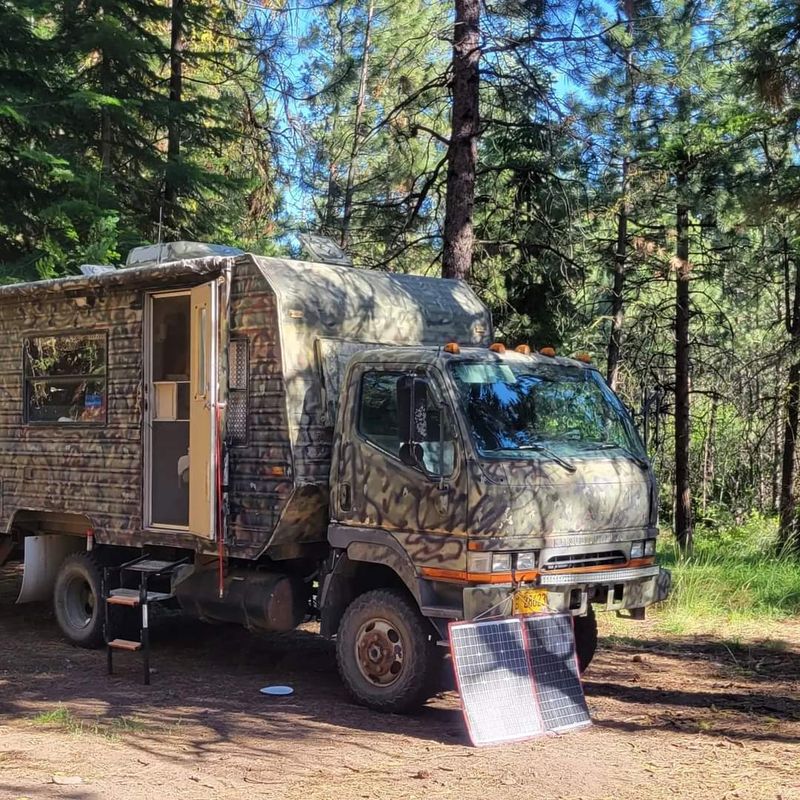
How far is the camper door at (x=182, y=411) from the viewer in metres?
8.12

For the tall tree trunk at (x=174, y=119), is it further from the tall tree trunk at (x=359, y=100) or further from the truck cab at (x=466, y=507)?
the truck cab at (x=466, y=507)

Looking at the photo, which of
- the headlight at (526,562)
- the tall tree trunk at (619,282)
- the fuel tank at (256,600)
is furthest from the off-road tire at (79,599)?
the tall tree trunk at (619,282)

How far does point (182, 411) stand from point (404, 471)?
2.47 metres

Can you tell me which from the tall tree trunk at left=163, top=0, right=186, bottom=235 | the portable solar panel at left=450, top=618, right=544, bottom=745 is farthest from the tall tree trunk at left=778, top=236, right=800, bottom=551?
the tall tree trunk at left=163, top=0, right=186, bottom=235

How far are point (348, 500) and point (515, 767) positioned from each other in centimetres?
233

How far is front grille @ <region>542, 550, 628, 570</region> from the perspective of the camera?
697 cm

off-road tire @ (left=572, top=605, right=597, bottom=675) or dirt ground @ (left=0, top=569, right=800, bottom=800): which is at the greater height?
off-road tire @ (left=572, top=605, right=597, bottom=675)

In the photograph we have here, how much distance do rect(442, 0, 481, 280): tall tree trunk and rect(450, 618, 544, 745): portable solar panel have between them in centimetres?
575

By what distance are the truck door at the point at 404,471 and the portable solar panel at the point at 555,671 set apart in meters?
0.72

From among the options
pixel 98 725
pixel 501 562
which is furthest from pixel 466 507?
pixel 98 725

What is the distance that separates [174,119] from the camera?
1459 centimetres

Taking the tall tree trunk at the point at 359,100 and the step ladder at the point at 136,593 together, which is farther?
the tall tree trunk at the point at 359,100

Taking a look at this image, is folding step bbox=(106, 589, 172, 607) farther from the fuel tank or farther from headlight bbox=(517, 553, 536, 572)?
headlight bbox=(517, 553, 536, 572)

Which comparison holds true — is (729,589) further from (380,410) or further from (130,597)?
(130,597)
